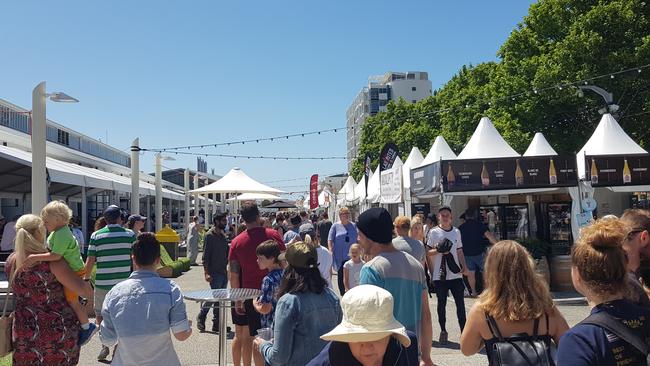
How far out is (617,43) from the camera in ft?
73.9

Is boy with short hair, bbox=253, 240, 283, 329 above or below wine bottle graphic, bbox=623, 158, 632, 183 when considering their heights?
below

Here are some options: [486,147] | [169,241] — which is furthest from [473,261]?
[169,241]

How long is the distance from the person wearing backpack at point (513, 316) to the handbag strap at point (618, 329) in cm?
52

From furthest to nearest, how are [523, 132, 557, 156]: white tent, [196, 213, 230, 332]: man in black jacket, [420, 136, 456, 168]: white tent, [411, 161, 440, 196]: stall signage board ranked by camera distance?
[420, 136, 456, 168]: white tent, [523, 132, 557, 156]: white tent, [411, 161, 440, 196]: stall signage board, [196, 213, 230, 332]: man in black jacket

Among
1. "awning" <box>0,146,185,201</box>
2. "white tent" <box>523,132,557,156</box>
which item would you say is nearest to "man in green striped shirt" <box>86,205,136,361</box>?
"awning" <box>0,146,185,201</box>

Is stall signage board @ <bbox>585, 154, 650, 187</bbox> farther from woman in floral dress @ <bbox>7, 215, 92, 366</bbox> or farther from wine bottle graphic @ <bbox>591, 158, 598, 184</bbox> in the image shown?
woman in floral dress @ <bbox>7, 215, 92, 366</bbox>

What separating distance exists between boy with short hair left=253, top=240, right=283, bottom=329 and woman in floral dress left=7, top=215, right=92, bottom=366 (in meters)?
1.28

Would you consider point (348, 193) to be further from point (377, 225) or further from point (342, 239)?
point (377, 225)

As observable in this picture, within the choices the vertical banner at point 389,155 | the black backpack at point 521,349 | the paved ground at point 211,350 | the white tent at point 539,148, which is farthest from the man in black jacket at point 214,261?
the white tent at point 539,148

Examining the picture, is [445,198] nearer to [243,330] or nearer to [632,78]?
[243,330]

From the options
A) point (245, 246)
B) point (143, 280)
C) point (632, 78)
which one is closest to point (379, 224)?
point (143, 280)

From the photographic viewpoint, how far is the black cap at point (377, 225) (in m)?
4.05

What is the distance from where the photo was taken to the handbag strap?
2.33m

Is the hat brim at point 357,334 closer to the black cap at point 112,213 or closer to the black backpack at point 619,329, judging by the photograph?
the black backpack at point 619,329
